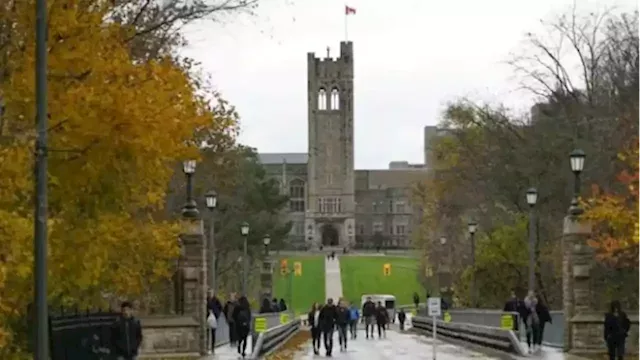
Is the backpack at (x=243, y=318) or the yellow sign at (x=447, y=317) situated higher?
the backpack at (x=243, y=318)

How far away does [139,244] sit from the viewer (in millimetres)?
23734

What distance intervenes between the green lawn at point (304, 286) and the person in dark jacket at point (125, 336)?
274 ft

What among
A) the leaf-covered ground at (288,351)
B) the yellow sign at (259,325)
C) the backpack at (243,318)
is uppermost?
the backpack at (243,318)

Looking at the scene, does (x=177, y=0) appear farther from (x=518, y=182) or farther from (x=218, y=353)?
(x=518, y=182)

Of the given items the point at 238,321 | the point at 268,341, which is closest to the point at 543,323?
the point at 238,321

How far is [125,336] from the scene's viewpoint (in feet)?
69.0

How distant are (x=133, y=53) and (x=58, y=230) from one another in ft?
21.2

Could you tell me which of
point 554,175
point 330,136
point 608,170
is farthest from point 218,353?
point 330,136

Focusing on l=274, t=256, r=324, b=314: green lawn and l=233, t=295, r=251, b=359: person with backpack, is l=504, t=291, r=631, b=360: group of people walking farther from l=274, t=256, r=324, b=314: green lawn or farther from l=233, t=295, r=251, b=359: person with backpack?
l=274, t=256, r=324, b=314: green lawn

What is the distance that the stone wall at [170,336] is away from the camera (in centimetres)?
3078

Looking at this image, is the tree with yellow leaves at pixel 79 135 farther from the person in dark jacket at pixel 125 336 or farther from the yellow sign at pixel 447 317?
the yellow sign at pixel 447 317

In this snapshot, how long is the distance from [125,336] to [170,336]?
10.4 meters


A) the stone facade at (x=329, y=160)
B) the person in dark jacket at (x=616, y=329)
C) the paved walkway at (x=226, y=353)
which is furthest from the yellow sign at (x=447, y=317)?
the stone facade at (x=329, y=160)

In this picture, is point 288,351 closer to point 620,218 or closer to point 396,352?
point 396,352
